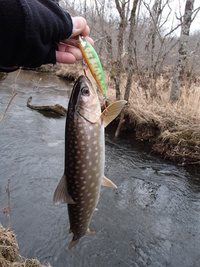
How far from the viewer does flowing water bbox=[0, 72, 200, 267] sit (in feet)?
13.0

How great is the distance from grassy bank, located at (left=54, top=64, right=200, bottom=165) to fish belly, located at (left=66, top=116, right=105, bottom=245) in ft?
17.7

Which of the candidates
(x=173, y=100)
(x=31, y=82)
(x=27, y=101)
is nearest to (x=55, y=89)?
(x=31, y=82)

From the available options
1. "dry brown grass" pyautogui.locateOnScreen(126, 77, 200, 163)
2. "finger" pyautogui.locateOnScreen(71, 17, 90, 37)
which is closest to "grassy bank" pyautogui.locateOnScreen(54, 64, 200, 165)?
"dry brown grass" pyautogui.locateOnScreen(126, 77, 200, 163)

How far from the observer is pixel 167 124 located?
767cm

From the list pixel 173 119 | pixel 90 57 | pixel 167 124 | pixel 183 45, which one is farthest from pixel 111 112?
pixel 183 45

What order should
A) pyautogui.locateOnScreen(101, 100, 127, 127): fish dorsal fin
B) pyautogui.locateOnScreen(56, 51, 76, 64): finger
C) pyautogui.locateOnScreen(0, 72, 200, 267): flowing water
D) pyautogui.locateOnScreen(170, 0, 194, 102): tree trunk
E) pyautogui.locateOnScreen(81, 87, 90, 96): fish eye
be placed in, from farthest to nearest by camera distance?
pyautogui.locateOnScreen(170, 0, 194, 102): tree trunk, pyautogui.locateOnScreen(0, 72, 200, 267): flowing water, pyautogui.locateOnScreen(56, 51, 76, 64): finger, pyautogui.locateOnScreen(101, 100, 127, 127): fish dorsal fin, pyautogui.locateOnScreen(81, 87, 90, 96): fish eye

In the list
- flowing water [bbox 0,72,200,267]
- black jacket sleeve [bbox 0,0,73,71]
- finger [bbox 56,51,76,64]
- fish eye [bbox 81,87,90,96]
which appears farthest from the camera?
flowing water [bbox 0,72,200,267]

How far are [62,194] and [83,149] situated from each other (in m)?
0.39

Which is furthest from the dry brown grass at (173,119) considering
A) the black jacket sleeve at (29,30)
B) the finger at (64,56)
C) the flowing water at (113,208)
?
the black jacket sleeve at (29,30)

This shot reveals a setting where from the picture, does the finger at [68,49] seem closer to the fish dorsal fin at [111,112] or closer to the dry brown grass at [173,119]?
the fish dorsal fin at [111,112]

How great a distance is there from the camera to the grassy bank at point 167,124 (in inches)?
269

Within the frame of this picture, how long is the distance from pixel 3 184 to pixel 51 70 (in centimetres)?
1724

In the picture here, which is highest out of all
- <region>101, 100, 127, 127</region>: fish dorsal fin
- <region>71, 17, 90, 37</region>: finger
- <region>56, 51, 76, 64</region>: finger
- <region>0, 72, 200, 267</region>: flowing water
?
<region>71, 17, 90, 37</region>: finger

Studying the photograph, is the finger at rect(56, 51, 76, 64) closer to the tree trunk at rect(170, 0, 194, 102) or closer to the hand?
the hand
